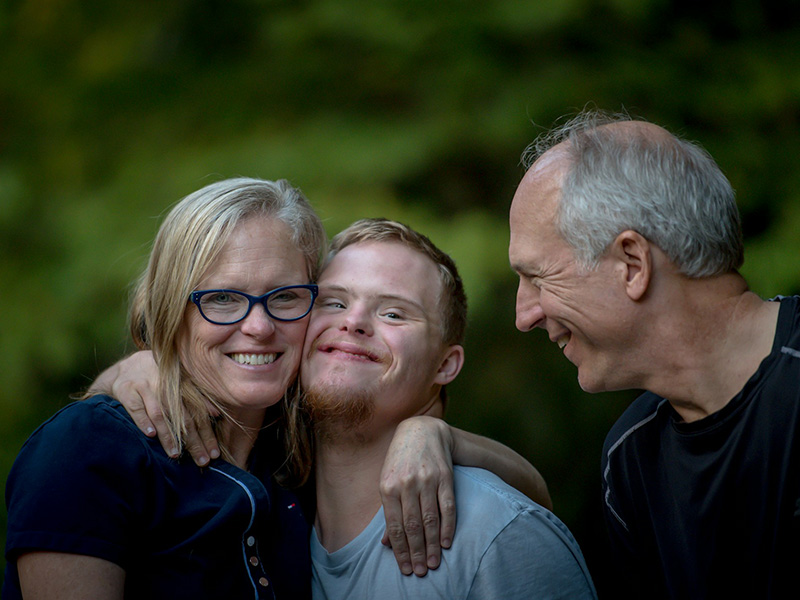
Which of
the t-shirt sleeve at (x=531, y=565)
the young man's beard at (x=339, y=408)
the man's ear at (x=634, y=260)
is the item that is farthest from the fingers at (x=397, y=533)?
the man's ear at (x=634, y=260)

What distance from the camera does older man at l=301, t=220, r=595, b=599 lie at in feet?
6.28

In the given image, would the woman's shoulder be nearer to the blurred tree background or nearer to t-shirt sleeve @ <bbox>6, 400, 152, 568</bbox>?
t-shirt sleeve @ <bbox>6, 400, 152, 568</bbox>

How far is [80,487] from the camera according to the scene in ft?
5.73

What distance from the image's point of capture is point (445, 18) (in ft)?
12.0

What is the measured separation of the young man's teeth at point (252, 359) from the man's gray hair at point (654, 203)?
822 mm

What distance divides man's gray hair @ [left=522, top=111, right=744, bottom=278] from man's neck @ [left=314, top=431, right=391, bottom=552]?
84 centimetres

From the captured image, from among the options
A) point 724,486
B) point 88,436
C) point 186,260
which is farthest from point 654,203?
point 88,436

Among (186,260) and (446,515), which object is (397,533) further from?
(186,260)

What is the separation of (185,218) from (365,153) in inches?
64.6

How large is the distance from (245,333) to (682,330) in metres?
1.05

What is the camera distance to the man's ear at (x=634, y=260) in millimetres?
1771

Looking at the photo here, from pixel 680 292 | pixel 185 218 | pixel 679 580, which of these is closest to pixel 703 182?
pixel 680 292

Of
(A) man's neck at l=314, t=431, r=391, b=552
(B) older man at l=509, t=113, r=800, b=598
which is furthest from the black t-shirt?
(A) man's neck at l=314, t=431, r=391, b=552

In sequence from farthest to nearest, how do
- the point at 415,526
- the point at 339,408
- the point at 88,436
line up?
the point at 339,408 → the point at 415,526 → the point at 88,436
